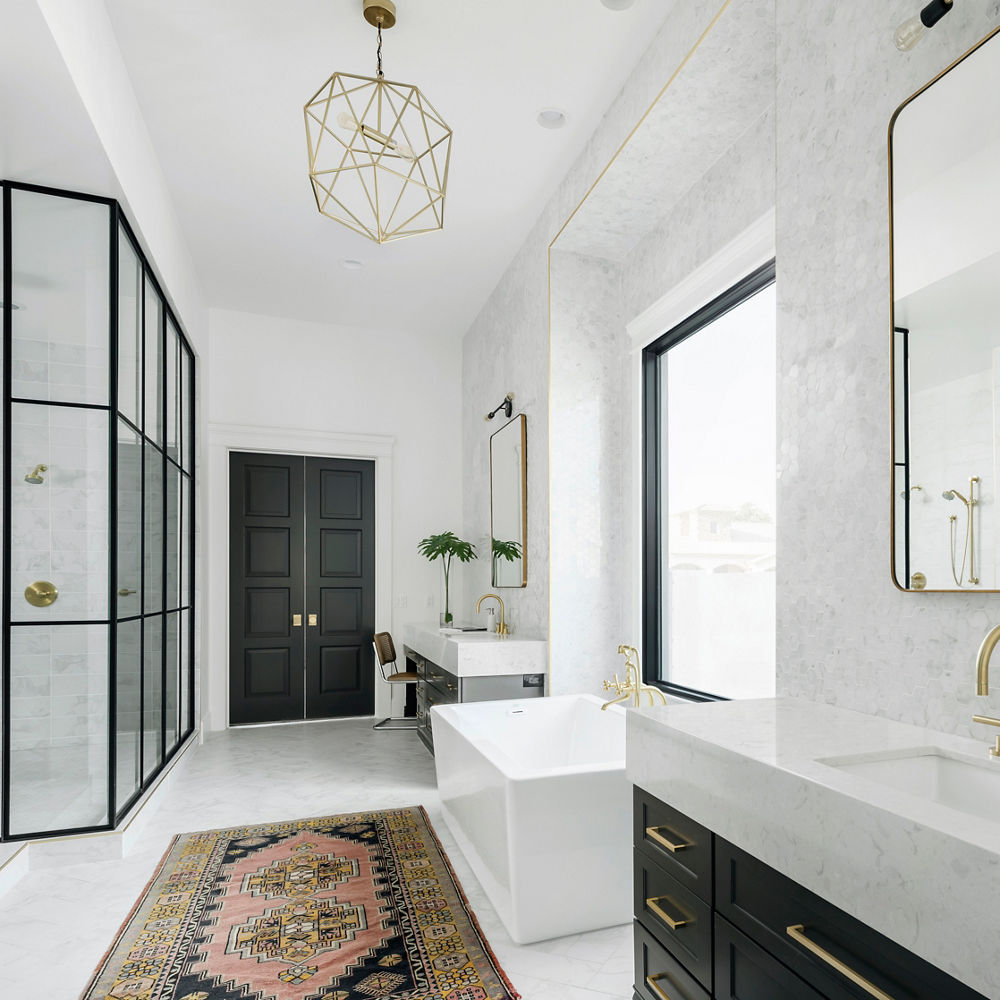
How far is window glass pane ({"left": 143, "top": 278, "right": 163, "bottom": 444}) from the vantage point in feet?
11.5

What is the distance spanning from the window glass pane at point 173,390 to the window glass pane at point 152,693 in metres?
1.04

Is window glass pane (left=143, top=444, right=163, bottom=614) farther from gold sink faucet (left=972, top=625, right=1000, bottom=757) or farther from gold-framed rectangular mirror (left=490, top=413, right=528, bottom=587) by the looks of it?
gold sink faucet (left=972, top=625, right=1000, bottom=757)

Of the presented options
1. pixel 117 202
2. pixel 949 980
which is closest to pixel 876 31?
pixel 949 980

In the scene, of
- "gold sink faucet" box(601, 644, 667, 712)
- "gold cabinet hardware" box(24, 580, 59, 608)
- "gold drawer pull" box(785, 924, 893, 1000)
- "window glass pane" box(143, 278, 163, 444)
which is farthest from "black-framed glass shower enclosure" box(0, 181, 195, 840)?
"gold drawer pull" box(785, 924, 893, 1000)

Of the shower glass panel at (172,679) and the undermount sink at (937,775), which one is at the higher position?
the undermount sink at (937,775)

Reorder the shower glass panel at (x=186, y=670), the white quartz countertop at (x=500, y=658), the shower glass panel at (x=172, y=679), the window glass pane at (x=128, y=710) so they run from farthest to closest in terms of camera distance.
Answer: the shower glass panel at (x=186, y=670)
the shower glass panel at (x=172, y=679)
the white quartz countertop at (x=500, y=658)
the window glass pane at (x=128, y=710)

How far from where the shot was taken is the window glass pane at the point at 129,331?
9.82ft

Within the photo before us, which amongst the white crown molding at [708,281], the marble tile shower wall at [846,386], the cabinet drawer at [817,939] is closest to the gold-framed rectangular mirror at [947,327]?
the marble tile shower wall at [846,386]

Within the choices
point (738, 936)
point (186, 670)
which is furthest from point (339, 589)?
point (738, 936)

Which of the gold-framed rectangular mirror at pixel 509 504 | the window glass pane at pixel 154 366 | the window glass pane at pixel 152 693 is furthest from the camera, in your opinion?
the gold-framed rectangular mirror at pixel 509 504

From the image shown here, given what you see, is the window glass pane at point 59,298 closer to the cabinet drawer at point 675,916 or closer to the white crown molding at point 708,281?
the white crown molding at point 708,281

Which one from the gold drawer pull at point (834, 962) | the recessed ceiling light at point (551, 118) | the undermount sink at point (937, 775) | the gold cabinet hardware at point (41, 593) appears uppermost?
the recessed ceiling light at point (551, 118)

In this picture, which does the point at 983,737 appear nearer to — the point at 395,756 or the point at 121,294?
the point at 121,294

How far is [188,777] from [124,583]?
5.20ft
